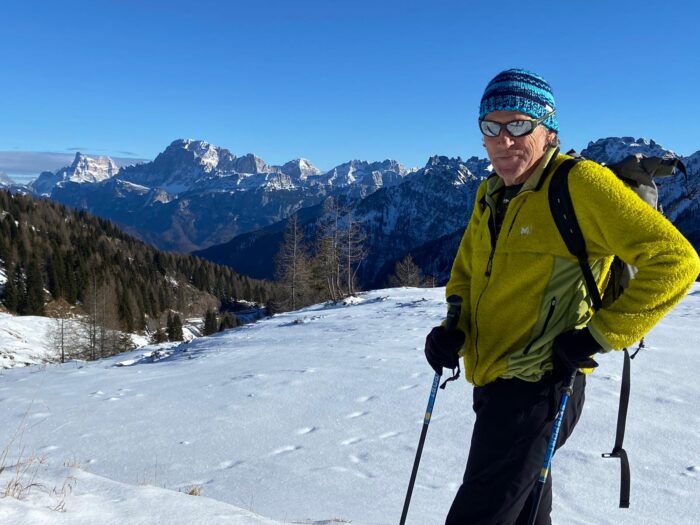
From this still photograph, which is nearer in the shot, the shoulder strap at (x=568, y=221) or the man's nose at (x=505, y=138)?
the shoulder strap at (x=568, y=221)

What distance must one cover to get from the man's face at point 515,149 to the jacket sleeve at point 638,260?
0.49 m

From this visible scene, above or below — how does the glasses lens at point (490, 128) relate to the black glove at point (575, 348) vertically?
above

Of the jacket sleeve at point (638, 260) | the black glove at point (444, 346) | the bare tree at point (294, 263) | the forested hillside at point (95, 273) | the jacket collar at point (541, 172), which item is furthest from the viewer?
the forested hillside at point (95, 273)

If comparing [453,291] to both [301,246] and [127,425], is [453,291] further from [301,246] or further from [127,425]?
[301,246]

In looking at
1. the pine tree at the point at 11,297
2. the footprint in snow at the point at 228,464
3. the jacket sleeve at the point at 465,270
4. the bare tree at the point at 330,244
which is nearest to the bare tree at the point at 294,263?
the bare tree at the point at 330,244

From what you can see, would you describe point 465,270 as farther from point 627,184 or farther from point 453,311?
point 627,184

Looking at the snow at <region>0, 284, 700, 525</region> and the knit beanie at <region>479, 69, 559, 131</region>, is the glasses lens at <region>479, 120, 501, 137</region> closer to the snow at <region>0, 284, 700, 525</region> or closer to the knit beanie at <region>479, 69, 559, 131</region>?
the knit beanie at <region>479, 69, 559, 131</region>

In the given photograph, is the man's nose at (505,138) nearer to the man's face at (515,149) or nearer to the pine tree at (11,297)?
the man's face at (515,149)

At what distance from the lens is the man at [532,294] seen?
7.09ft

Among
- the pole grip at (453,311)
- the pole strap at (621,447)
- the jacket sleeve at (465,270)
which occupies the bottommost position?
the pole strap at (621,447)

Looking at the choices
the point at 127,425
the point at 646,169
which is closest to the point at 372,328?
the point at 127,425

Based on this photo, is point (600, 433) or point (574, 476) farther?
point (600, 433)

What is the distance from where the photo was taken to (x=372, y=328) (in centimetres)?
1552

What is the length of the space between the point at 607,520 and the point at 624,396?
1861 mm
